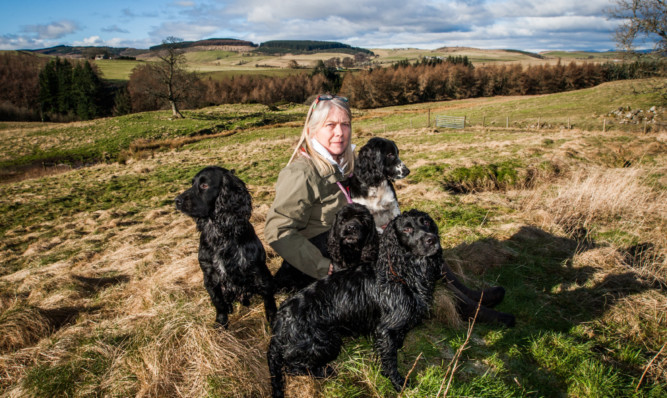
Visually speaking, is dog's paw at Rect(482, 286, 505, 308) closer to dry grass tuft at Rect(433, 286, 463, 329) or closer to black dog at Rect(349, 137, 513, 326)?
black dog at Rect(349, 137, 513, 326)

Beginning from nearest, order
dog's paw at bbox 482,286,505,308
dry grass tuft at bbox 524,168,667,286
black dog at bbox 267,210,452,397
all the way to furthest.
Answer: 1. black dog at bbox 267,210,452,397
2. dog's paw at bbox 482,286,505,308
3. dry grass tuft at bbox 524,168,667,286

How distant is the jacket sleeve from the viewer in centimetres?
→ 292

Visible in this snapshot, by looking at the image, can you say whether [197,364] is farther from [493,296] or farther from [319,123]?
[493,296]

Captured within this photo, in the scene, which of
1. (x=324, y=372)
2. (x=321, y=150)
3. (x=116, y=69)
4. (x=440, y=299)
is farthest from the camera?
(x=116, y=69)

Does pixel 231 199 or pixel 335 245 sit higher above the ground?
pixel 231 199

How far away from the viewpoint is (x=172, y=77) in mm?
47469

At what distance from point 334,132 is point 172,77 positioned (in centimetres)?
5241

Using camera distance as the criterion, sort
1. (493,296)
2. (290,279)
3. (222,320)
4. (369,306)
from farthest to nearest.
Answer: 1. (493,296)
2. (290,279)
3. (222,320)
4. (369,306)

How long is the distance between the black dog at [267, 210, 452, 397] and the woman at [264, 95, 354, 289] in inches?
16.2

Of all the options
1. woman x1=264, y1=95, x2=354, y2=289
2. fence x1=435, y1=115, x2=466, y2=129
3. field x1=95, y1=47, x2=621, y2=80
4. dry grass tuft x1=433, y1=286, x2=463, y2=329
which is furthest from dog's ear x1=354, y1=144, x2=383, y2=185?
field x1=95, y1=47, x2=621, y2=80

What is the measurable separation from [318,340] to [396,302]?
2.23ft

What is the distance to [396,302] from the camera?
8.86 feet

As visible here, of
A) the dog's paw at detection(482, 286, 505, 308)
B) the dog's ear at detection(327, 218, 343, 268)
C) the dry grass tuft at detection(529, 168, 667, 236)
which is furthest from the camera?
the dry grass tuft at detection(529, 168, 667, 236)

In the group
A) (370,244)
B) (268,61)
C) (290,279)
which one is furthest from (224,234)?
(268,61)
